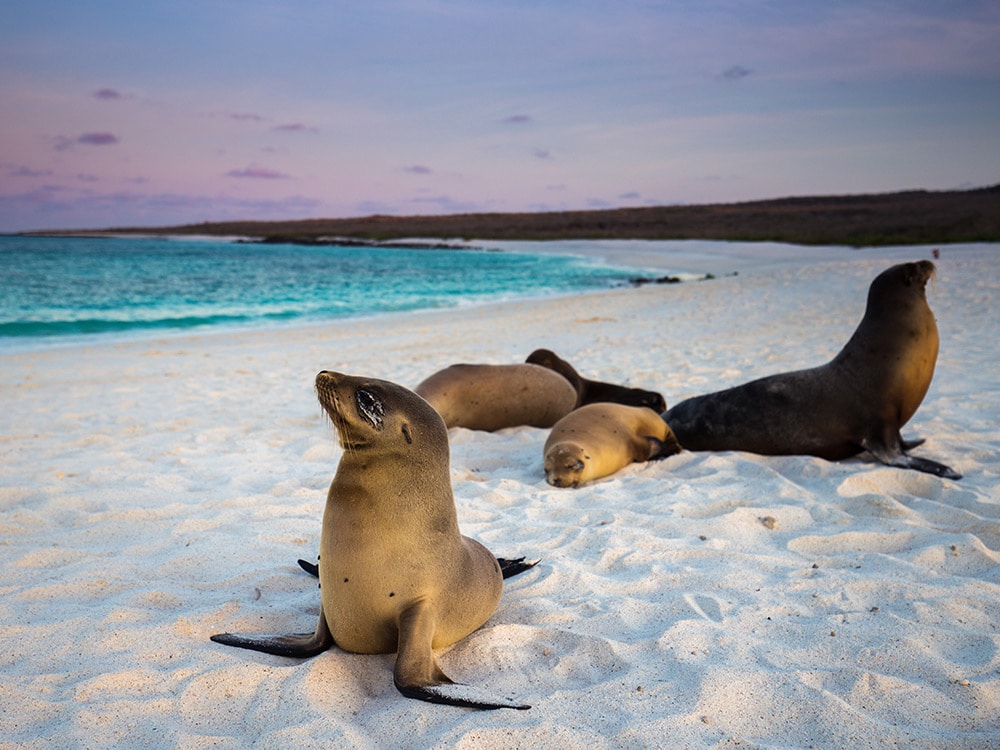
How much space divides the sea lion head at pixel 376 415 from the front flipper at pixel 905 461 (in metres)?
3.57

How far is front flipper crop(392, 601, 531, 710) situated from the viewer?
2.41 m

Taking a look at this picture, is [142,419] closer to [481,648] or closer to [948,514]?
[481,648]

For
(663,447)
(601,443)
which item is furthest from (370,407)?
(663,447)

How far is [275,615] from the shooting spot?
10.5ft

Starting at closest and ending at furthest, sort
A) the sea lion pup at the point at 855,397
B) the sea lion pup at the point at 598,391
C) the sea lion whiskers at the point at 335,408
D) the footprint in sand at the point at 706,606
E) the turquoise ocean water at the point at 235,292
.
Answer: the sea lion whiskers at the point at 335,408 → the footprint in sand at the point at 706,606 → the sea lion pup at the point at 855,397 → the sea lion pup at the point at 598,391 → the turquoise ocean water at the point at 235,292

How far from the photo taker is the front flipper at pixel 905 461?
4.88 m

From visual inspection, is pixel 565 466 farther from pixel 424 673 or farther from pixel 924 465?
pixel 424 673

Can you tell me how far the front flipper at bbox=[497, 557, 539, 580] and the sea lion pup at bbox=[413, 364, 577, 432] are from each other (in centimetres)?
308

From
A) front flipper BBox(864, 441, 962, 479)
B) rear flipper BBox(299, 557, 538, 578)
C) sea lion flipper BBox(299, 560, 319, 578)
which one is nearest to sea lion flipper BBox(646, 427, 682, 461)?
front flipper BBox(864, 441, 962, 479)

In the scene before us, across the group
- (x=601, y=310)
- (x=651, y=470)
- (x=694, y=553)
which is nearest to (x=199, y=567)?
(x=694, y=553)

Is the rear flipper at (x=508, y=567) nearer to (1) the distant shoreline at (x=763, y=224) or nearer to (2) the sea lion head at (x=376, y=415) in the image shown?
(2) the sea lion head at (x=376, y=415)

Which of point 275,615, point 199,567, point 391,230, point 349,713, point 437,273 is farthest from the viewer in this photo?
point 391,230

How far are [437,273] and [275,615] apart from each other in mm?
37508

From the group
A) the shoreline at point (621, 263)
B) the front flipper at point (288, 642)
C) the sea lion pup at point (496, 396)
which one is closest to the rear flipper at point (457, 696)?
the front flipper at point (288, 642)
